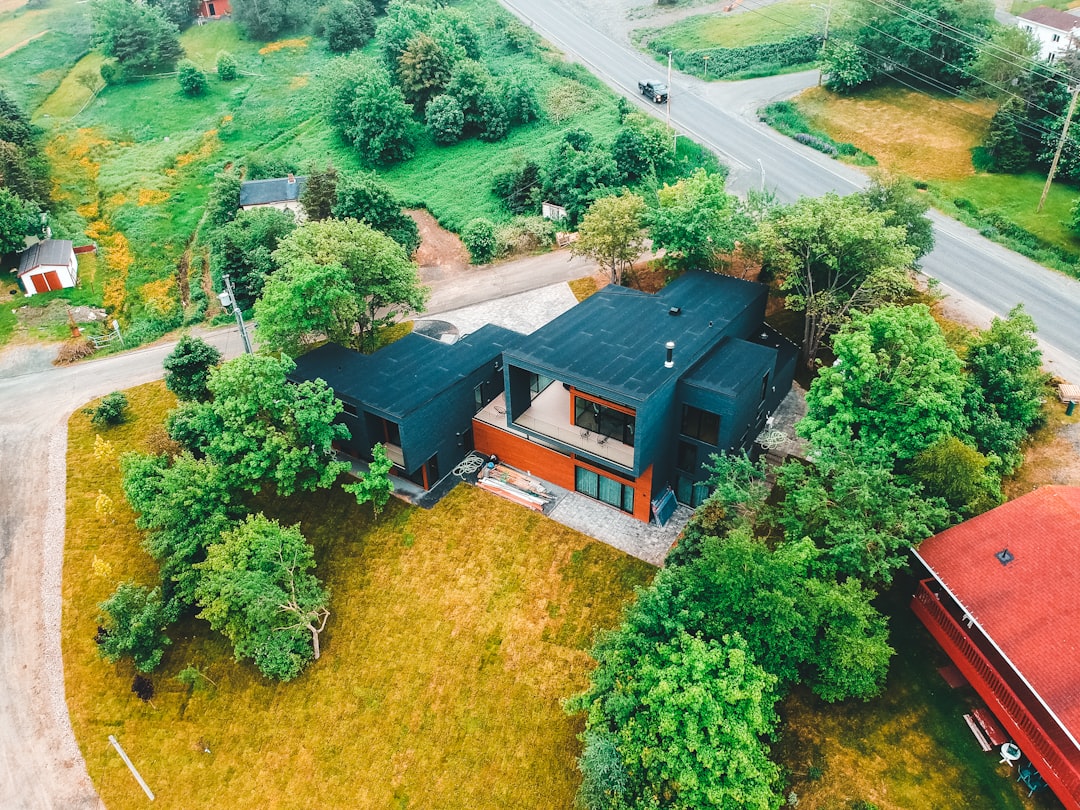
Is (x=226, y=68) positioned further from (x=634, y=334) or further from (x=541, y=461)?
(x=541, y=461)

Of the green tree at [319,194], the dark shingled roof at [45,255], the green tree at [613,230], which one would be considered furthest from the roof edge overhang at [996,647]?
the dark shingled roof at [45,255]

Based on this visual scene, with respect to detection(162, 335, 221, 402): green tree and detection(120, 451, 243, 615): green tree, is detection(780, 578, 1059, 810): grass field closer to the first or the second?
detection(120, 451, 243, 615): green tree

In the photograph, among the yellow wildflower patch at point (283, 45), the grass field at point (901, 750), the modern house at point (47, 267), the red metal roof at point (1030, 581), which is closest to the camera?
the red metal roof at point (1030, 581)

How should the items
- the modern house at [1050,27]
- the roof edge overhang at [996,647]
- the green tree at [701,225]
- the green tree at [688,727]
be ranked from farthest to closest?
the modern house at [1050,27], the green tree at [701,225], the green tree at [688,727], the roof edge overhang at [996,647]

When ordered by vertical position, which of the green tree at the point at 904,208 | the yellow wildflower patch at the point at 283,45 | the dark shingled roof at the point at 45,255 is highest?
the green tree at the point at 904,208

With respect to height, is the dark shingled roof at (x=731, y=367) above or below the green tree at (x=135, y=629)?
above

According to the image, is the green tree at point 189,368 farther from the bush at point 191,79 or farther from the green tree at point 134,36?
the green tree at point 134,36

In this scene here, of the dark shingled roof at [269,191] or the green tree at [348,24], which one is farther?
the green tree at [348,24]
